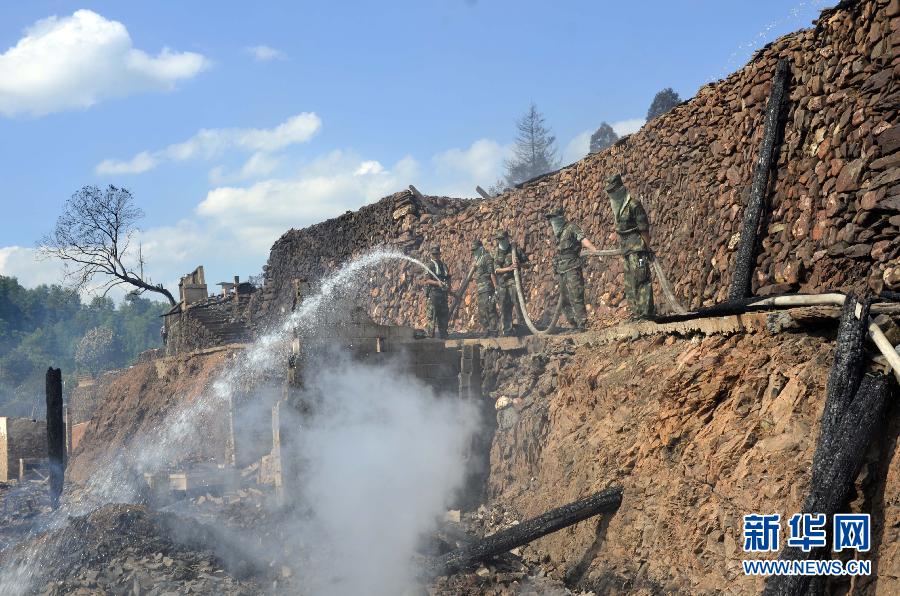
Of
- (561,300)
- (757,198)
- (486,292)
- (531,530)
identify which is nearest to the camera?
(531,530)

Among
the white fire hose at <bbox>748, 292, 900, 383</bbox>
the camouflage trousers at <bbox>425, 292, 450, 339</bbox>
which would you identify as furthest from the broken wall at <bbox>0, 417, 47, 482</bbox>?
the white fire hose at <bbox>748, 292, 900, 383</bbox>

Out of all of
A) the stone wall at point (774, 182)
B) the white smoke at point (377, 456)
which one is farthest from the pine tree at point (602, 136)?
the white smoke at point (377, 456)

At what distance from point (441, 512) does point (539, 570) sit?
333 centimetres

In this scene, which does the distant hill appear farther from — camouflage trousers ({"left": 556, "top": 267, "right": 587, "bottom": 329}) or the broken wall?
camouflage trousers ({"left": 556, "top": 267, "right": 587, "bottom": 329})

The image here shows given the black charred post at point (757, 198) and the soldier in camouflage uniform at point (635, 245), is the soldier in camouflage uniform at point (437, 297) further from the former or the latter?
the black charred post at point (757, 198)

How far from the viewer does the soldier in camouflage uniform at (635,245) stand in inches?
383

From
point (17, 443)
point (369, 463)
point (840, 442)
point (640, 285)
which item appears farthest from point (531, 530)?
point (17, 443)

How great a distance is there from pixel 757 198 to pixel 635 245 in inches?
59.9

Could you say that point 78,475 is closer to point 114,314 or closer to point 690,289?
point 690,289

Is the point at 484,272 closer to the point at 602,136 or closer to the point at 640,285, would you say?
the point at 640,285

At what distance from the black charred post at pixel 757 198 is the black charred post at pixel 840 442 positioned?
163 inches

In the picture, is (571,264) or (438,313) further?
(438,313)

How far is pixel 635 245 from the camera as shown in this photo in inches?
386

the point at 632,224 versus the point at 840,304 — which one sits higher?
the point at 632,224
